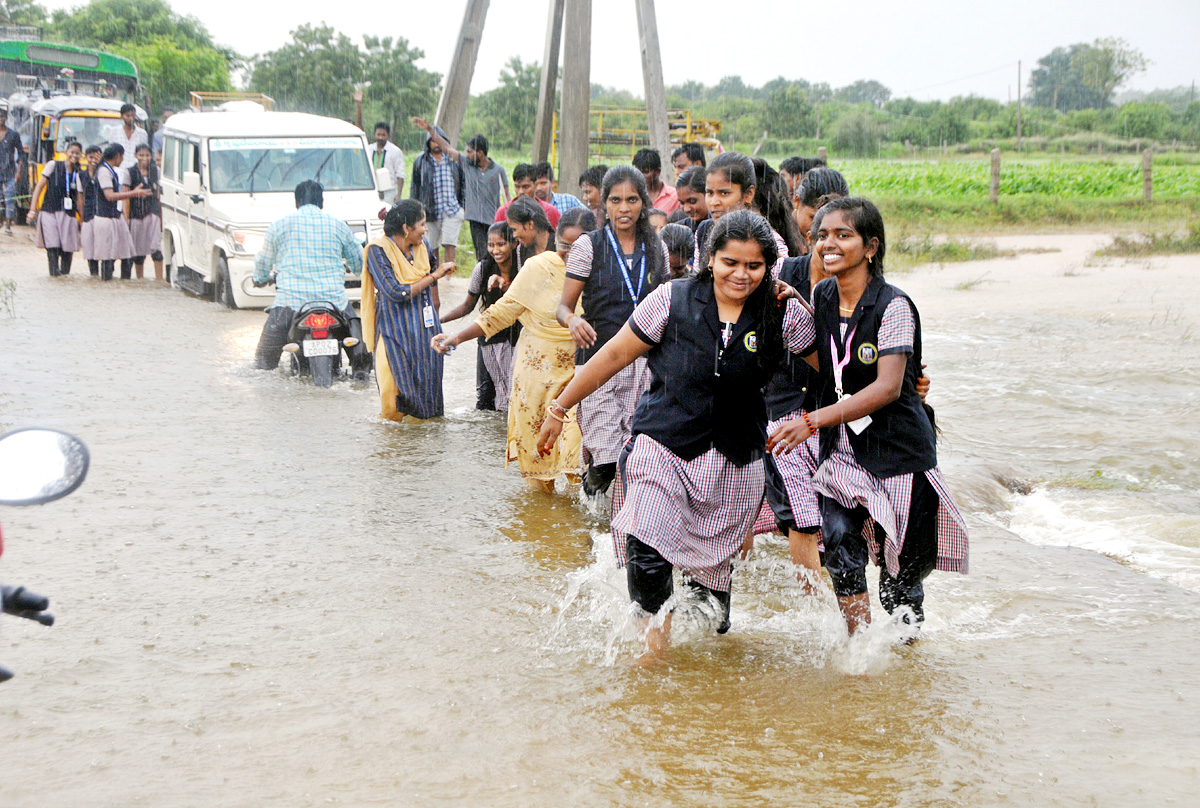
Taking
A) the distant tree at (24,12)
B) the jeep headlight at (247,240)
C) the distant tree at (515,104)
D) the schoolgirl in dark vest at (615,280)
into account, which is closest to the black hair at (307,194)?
the jeep headlight at (247,240)

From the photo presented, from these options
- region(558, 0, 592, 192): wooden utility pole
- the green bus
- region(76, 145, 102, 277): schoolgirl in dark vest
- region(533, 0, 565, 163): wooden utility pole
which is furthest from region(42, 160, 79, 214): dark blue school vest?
the green bus

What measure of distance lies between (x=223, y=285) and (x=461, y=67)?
3484 mm

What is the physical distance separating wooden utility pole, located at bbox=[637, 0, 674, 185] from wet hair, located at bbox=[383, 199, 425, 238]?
4.38 metres

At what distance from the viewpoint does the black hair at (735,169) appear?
195 inches

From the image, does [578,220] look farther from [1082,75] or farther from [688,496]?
[1082,75]

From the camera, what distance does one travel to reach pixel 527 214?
646 cm

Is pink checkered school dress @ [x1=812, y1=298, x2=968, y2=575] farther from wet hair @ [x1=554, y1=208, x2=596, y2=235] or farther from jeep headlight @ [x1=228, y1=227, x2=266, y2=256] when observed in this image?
jeep headlight @ [x1=228, y1=227, x2=266, y2=256]

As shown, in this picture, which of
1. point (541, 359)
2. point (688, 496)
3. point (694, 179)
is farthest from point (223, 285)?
point (688, 496)

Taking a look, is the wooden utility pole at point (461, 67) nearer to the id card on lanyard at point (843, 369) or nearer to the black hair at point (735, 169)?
the black hair at point (735, 169)

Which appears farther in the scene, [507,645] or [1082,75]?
[1082,75]

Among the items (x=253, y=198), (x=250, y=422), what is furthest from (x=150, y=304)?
(x=250, y=422)

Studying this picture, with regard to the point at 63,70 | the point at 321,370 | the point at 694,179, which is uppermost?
the point at 63,70

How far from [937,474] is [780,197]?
1.86 m

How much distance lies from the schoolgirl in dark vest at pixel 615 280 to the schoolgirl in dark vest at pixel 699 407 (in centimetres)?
140
